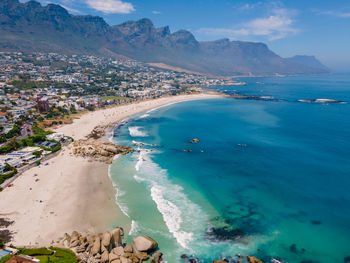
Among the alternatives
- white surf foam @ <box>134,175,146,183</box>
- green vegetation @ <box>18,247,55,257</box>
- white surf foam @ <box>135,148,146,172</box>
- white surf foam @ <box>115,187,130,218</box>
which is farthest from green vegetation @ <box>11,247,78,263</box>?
white surf foam @ <box>135,148,146,172</box>

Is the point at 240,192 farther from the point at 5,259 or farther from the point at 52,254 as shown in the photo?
the point at 5,259

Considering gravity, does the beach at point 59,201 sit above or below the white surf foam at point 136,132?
below

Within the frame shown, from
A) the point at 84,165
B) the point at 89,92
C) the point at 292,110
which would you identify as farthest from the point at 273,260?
the point at 89,92

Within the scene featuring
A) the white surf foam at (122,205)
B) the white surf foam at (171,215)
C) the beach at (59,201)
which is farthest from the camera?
the white surf foam at (122,205)

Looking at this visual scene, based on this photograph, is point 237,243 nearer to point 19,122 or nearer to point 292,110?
point 19,122

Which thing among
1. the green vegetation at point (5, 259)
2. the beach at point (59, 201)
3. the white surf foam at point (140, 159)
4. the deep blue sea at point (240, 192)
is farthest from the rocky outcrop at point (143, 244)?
the white surf foam at point (140, 159)

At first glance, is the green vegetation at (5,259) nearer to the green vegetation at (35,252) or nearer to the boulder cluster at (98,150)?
the green vegetation at (35,252)
